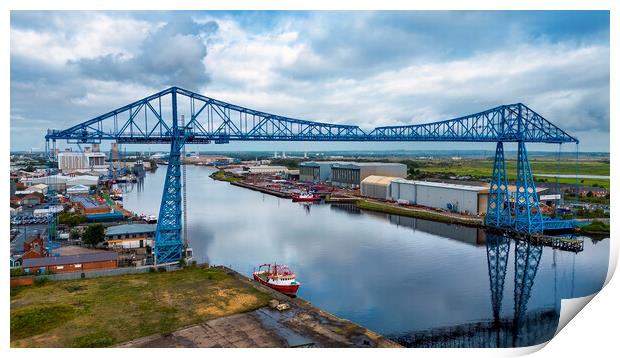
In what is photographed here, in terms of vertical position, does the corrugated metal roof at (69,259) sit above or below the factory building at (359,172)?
below

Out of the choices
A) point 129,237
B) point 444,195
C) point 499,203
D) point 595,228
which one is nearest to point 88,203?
point 129,237

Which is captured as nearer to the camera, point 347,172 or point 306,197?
point 306,197

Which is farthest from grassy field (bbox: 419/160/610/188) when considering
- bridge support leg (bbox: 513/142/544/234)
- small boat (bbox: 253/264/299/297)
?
small boat (bbox: 253/264/299/297)

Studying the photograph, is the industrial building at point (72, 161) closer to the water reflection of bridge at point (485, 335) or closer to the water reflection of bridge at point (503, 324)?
the water reflection of bridge at point (503, 324)

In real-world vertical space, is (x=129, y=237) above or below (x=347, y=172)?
below

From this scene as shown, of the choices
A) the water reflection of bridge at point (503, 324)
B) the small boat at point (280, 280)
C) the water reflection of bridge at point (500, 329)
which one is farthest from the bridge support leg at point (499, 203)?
the small boat at point (280, 280)

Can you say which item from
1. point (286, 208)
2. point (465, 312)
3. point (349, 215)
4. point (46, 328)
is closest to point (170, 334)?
point (46, 328)

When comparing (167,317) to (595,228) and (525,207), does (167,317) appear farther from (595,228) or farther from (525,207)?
(595,228)
